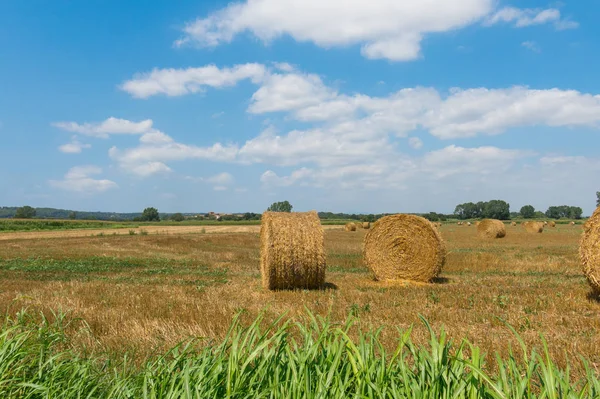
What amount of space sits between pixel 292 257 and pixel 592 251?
7.43m

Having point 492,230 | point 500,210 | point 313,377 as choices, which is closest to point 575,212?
point 500,210

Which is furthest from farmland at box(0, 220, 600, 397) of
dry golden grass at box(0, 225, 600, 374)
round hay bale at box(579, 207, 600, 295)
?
round hay bale at box(579, 207, 600, 295)

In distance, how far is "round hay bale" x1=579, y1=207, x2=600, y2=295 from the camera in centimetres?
1070

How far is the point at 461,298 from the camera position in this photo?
10.5 metres

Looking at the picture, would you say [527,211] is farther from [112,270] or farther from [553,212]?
[112,270]

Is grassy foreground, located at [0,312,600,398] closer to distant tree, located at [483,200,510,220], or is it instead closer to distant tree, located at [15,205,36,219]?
distant tree, located at [15,205,36,219]

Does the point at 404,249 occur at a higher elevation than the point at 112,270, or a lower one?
higher

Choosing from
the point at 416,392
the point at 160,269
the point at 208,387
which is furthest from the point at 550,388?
the point at 160,269

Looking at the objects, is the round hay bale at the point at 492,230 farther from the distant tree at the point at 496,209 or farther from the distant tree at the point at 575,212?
the distant tree at the point at 575,212

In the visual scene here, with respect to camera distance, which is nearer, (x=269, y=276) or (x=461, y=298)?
(x=461, y=298)

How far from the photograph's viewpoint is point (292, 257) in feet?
41.9

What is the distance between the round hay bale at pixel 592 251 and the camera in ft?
35.1

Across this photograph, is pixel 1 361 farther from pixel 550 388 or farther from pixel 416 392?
pixel 550 388

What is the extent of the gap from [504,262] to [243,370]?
2006 centimetres
